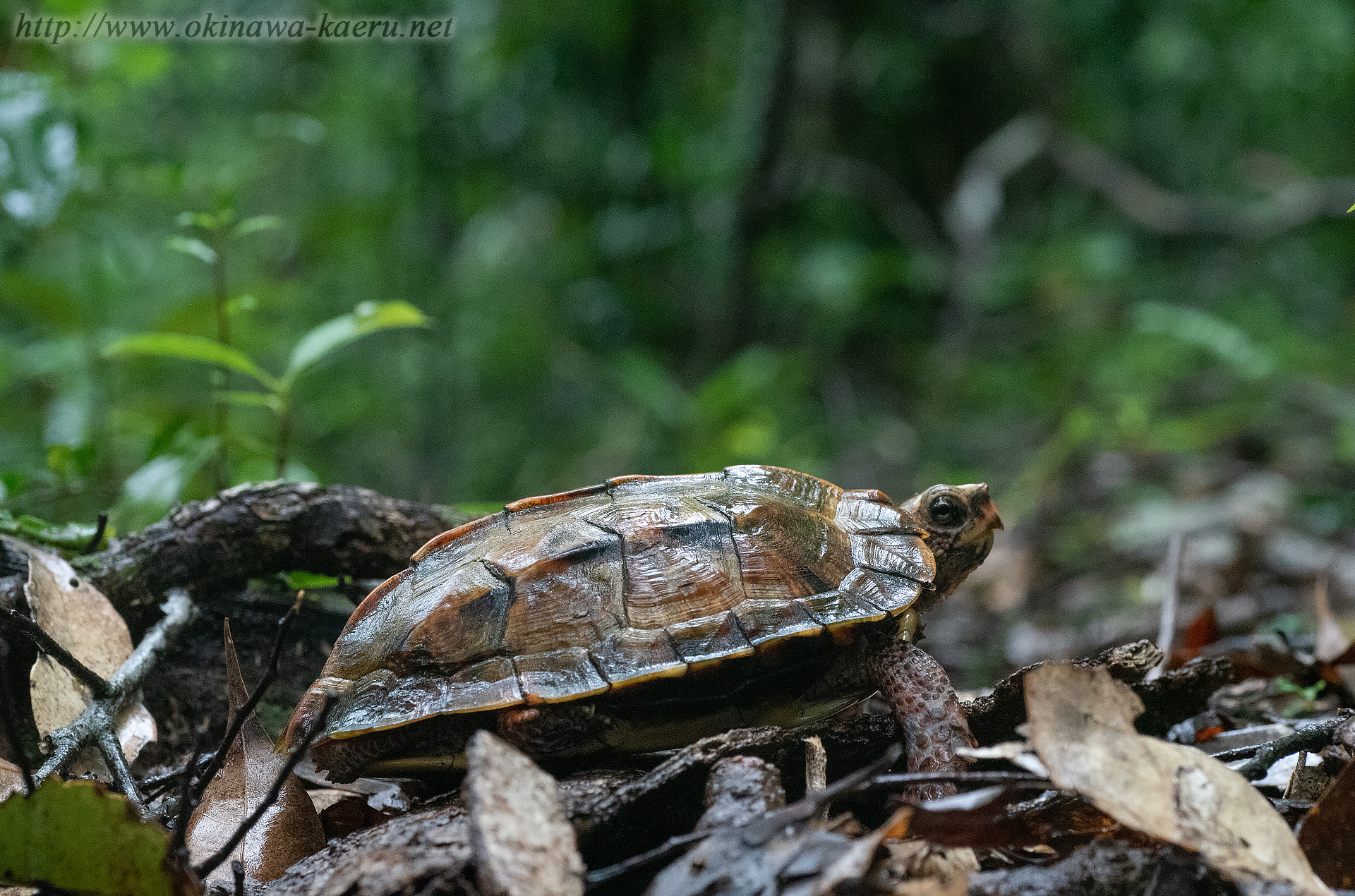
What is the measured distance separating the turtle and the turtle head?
0.52 ft

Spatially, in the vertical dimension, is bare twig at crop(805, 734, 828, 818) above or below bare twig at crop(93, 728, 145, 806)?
below

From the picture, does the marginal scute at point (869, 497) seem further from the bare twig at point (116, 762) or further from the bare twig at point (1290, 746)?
the bare twig at point (116, 762)

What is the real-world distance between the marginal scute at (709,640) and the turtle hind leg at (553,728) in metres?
0.20

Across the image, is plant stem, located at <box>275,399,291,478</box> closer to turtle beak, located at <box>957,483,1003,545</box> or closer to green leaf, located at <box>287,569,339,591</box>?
green leaf, located at <box>287,569,339,591</box>

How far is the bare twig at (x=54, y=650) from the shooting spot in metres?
1.56

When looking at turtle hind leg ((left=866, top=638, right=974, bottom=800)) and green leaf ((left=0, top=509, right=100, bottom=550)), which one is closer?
turtle hind leg ((left=866, top=638, right=974, bottom=800))

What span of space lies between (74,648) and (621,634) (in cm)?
119

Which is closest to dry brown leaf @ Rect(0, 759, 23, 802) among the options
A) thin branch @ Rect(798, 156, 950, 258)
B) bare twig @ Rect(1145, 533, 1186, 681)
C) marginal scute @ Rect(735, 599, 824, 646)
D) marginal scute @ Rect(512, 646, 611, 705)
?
marginal scute @ Rect(512, 646, 611, 705)

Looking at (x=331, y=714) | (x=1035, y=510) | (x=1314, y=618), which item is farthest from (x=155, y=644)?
(x=1035, y=510)

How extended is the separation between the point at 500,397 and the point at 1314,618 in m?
6.07

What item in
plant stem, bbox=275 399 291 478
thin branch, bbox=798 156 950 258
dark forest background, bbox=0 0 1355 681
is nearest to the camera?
plant stem, bbox=275 399 291 478

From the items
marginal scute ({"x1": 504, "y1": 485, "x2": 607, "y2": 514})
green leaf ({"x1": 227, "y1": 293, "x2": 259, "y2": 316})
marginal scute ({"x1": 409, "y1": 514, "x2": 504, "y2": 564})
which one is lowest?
marginal scute ({"x1": 409, "y1": 514, "x2": 504, "y2": 564})

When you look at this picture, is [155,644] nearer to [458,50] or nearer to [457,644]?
[457,644]

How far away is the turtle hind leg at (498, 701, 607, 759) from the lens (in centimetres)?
151
